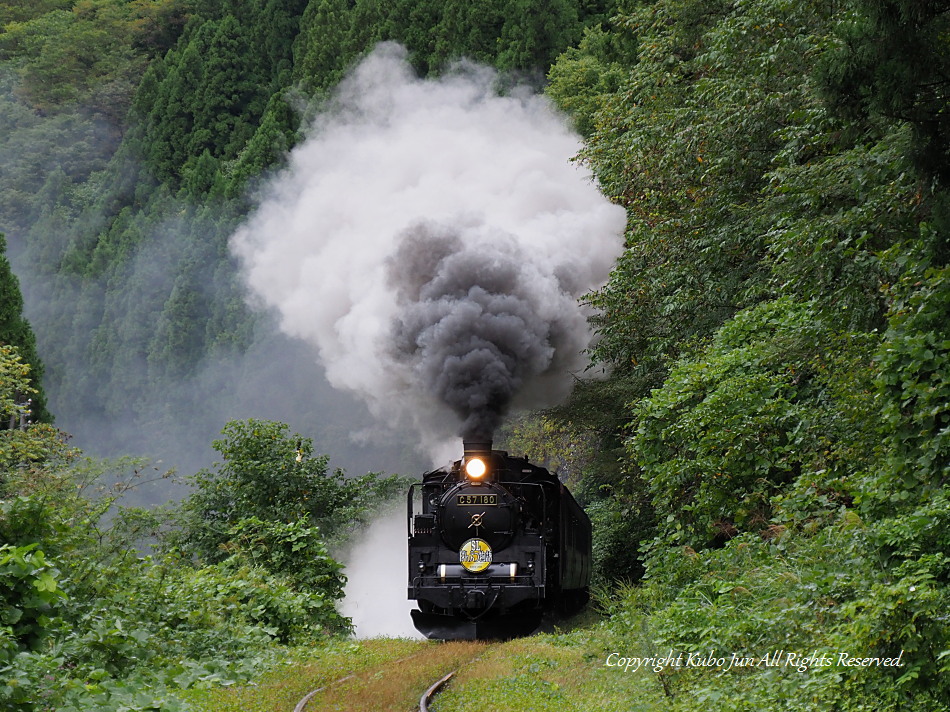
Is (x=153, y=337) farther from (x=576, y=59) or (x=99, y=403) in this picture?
(x=576, y=59)

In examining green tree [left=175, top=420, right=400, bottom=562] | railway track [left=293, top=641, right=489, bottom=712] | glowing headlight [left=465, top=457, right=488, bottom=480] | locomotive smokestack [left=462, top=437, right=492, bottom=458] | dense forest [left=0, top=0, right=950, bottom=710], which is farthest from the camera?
green tree [left=175, top=420, right=400, bottom=562]

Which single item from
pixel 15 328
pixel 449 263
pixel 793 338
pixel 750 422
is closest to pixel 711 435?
pixel 750 422

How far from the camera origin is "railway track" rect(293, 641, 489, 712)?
30.3ft

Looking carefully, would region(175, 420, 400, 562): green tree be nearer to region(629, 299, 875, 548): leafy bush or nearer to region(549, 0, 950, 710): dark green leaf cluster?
region(549, 0, 950, 710): dark green leaf cluster

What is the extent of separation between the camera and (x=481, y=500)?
45.1ft

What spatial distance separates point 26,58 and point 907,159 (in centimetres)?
6779

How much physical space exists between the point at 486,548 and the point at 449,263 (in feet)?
13.7

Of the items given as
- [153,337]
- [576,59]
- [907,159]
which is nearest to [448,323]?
[907,159]

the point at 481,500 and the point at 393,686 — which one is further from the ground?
the point at 481,500

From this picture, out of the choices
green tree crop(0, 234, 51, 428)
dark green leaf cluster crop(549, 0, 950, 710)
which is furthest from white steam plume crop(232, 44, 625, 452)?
green tree crop(0, 234, 51, 428)

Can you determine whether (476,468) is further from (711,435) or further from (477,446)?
(711,435)

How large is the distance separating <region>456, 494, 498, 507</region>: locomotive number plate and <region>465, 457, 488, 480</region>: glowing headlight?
0.29 meters

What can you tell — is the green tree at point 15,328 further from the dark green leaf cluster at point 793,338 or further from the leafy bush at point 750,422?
the leafy bush at point 750,422

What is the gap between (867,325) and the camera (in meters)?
9.80
